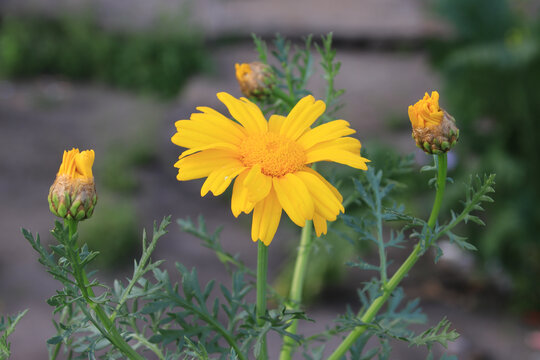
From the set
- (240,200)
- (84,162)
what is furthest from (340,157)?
(84,162)

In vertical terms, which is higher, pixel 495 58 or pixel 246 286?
pixel 495 58

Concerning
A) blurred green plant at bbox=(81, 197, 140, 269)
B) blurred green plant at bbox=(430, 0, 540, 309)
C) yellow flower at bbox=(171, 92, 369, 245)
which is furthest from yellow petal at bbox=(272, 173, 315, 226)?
blurred green plant at bbox=(81, 197, 140, 269)

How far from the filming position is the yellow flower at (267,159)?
0.64 metres

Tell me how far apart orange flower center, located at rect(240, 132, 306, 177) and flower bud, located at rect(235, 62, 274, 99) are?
8.7 inches

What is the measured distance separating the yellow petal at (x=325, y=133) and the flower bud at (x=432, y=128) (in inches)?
3.0

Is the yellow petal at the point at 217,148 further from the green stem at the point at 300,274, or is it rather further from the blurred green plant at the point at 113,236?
the blurred green plant at the point at 113,236

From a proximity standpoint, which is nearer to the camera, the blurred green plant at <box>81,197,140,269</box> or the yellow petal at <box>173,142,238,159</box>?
the yellow petal at <box>173,142,238,159</box>

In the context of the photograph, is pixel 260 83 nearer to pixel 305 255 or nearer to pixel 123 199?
pixel 305 255

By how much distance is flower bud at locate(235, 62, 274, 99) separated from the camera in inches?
36.5

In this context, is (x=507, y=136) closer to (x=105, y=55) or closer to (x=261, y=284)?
(x=261, y=284)

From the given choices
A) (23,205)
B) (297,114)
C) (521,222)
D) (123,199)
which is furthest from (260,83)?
(23,205)

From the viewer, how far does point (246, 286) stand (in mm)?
938

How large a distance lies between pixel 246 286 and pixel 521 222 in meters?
2.74

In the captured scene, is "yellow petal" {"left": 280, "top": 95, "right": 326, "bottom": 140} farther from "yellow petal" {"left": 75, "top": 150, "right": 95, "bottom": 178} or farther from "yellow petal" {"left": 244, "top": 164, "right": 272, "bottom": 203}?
"yellow petal" {"left": 75, "top": 150, "right": 95, "bottom": 178}
